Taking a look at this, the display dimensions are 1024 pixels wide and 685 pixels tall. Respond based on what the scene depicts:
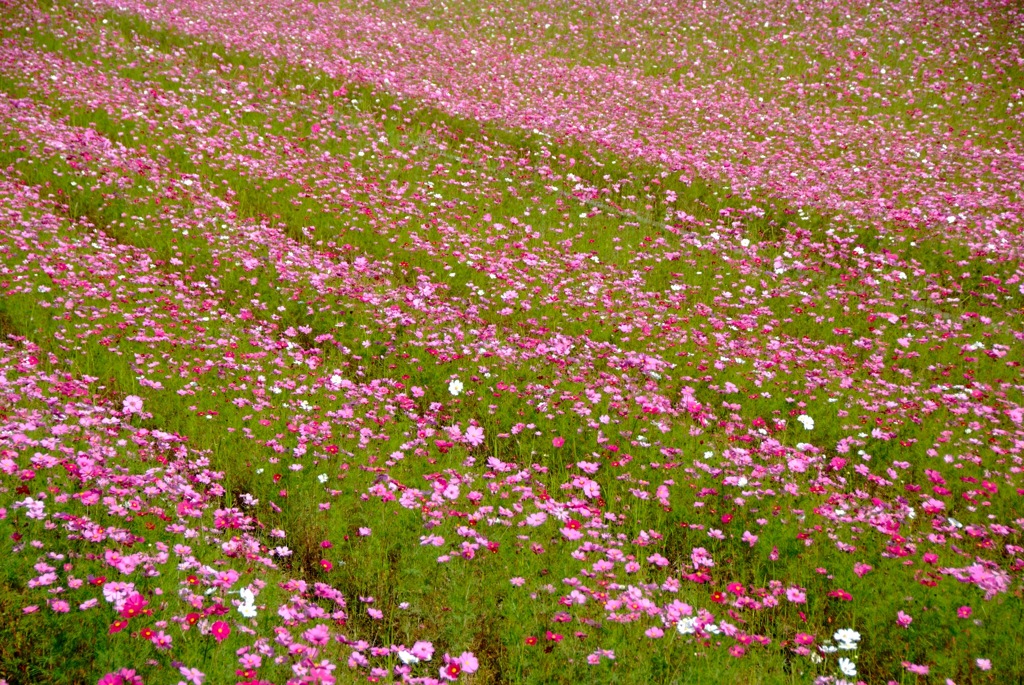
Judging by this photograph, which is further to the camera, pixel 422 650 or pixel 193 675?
pixel 422 650

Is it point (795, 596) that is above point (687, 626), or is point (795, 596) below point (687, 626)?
below

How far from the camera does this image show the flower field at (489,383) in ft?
12.6

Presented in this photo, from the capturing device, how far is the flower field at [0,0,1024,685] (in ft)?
12.6

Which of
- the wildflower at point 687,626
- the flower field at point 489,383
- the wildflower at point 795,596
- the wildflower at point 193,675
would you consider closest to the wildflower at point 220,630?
the flower field at point 489,383

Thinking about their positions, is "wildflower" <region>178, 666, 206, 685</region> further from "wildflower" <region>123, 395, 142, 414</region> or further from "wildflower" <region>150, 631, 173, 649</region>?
"wildflower" <region>123, 395, 142, 414</region>

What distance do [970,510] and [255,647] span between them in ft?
17.7

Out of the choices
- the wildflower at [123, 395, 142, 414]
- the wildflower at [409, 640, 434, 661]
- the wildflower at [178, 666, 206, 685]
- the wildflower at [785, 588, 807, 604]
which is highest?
the wildflower at [178, 666, 206, 685]

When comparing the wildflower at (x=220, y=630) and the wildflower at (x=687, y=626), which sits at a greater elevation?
the wildflower at (x=220, y=630)

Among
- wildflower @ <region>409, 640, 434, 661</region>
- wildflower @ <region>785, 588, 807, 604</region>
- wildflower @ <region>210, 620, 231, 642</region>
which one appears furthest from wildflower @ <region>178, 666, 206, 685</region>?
wildflower @ <region>785, 588, 807, 604</region>

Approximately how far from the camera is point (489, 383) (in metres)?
7.02

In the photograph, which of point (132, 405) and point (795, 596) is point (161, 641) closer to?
point (132, 405)

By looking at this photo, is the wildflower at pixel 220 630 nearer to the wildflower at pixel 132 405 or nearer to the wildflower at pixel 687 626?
the wildflower at pixel 687 626

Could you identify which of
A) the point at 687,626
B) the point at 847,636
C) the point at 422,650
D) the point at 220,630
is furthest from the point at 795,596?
the point at 220,630

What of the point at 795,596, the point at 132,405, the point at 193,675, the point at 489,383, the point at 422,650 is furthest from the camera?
the point at 489,383
